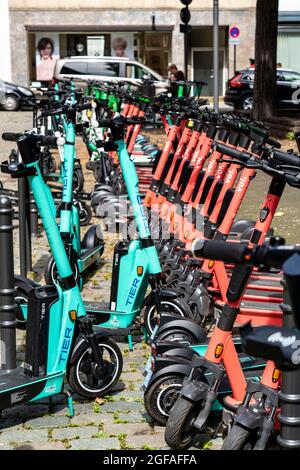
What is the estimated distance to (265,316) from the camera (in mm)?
5867

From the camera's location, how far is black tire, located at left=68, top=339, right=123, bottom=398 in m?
4.77

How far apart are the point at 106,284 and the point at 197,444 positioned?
133 inches

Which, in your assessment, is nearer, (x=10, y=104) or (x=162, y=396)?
(x=162, y=396)

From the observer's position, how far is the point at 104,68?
30922mm

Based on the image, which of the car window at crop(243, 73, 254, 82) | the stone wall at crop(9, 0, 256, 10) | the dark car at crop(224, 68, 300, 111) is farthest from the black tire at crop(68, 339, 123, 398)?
the stone wall at crop(9, 0, 256, 10)

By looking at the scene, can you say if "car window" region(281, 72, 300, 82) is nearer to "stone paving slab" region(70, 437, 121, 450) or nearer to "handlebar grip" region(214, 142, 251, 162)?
"handlebar grip" region(214, 142, 251, 162)

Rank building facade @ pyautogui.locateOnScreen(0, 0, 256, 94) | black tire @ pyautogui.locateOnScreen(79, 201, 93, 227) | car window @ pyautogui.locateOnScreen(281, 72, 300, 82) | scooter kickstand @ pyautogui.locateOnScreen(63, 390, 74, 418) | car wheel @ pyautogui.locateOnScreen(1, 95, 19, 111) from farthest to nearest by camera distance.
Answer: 1. building facade @ pyautogui.locateOnScreen(0, 0, 256, 94)
2. car window @ pyautogui.locateOnScreen(281, 72, 300, 82)
3. car wheel @ pyautogui.locateOnScreen(1, 95, 19, 111)
4. black tire @ pyautogui.locateOnScreen(79, 201, 93, 227)
5. scooter kickstand @ pyautogui.locateOnScreen(63, 390, 74, 418)

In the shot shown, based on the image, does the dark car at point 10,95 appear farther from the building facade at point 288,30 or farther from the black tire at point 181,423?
the black tire at point 181,423

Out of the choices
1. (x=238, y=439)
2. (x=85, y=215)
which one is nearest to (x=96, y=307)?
(x=238, y=439)

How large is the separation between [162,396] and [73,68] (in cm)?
2683

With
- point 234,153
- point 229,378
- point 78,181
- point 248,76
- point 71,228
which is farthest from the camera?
point 248,76

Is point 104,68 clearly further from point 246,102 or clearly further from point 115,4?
point 115,4

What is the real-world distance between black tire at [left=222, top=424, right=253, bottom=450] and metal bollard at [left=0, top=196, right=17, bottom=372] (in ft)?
4.66

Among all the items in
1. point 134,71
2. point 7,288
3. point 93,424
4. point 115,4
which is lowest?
point 93,424
